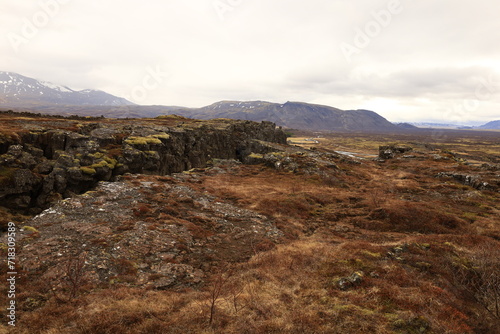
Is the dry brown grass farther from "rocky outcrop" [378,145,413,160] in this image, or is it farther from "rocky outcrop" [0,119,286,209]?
"rocky outcrop" [378,145,413,160]

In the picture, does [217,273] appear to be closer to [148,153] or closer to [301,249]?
[301,249]

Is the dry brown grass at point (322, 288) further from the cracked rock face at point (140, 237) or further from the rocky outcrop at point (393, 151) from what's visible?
the rocky outcrop at point (393, 151)

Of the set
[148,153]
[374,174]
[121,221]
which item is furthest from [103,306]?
[374,174]

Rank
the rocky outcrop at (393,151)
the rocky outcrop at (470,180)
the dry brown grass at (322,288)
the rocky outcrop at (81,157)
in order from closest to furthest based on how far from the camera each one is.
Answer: the dry brown grass at (322,288)
the rocky outcrop at (81,157)
the rocky outcrop at (470,180)
the rocky outcrop at (393,151)

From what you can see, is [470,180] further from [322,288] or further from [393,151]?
[322,288]

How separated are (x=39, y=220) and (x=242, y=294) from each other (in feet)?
67.8

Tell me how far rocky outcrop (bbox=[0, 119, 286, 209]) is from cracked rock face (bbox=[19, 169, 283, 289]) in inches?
251

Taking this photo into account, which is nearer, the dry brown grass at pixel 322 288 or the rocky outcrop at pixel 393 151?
the dry brown grass at pixel 322 288

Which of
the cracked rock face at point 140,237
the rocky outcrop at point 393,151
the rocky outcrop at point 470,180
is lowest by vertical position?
the cracked rock face at point 140,237

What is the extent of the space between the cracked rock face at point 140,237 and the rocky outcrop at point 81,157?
20.9 feet

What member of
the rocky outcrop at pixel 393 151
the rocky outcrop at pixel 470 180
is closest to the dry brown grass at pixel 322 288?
the rocky outcrop at pixel 470 180

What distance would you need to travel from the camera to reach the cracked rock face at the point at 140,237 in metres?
16.3

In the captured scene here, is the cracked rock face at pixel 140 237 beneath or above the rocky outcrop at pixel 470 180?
beneath

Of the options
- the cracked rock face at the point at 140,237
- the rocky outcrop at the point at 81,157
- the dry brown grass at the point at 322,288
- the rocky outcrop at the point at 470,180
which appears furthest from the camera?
the rocky outcrop at the point at 470,180
